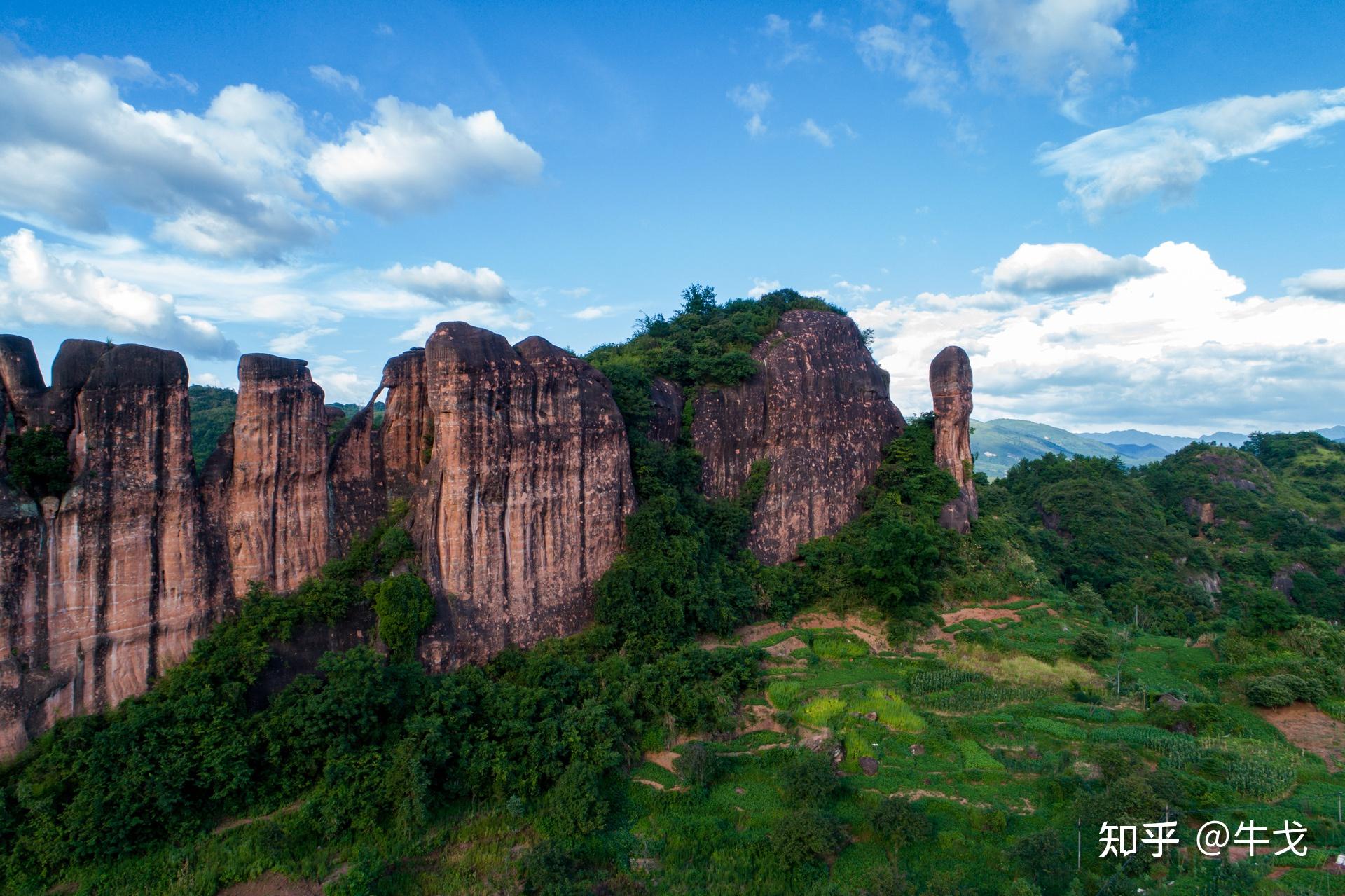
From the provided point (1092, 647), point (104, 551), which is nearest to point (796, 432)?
point (1092, 647)

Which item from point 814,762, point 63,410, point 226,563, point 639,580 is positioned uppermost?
point 63,410

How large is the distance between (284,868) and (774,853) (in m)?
10.2

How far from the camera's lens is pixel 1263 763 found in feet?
55.4

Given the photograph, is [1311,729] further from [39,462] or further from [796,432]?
[39,462]

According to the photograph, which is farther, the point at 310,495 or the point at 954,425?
the point at 954,425

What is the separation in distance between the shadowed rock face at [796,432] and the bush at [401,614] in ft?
41.5

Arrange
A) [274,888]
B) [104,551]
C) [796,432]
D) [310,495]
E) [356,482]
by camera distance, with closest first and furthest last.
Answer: [274,888] < [104,551] < [310,495] < [356,482] < [796,432]

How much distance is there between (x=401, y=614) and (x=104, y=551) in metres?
6.66

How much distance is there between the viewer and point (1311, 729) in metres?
19.7

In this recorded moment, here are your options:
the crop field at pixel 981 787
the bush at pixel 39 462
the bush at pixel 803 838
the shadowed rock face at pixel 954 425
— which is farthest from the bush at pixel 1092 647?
the bush at pixel 39 462

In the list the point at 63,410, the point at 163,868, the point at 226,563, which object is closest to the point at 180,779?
the point at 163,868

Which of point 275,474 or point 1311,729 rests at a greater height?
point 275,474

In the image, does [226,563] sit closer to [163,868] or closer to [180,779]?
[180,779]

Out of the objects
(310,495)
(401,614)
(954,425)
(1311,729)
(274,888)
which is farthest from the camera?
(954,425)
